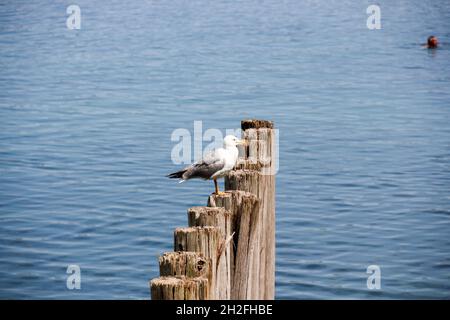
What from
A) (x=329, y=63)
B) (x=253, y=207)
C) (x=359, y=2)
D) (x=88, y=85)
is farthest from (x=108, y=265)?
(x=359, y=2)

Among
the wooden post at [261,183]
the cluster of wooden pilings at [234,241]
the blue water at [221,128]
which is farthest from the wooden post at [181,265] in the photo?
the blue water at [221,128]

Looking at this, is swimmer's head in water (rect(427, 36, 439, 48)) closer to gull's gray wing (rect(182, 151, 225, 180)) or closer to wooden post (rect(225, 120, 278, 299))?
gull's gray wing (rect(182, 151, 225, 180))

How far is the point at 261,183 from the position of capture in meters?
8.03

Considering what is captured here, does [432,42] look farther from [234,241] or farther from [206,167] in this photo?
[234,241]

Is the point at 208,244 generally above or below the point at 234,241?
above

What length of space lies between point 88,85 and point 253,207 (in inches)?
813

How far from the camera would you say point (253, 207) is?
25.1 feet

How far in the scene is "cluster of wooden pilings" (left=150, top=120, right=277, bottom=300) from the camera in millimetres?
6020

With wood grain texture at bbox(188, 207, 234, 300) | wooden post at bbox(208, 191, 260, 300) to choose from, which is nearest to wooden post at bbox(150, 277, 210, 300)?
wood grain texture at bbox(188, 207, 234, 300)

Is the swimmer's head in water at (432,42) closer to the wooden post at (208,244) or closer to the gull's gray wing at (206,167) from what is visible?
A: the gull's gray wing at (206,167)

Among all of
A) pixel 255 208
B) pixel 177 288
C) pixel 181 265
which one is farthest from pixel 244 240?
pixel 177 288

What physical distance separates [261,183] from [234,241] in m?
0.62

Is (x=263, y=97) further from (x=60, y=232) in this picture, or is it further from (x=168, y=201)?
(x=60, y=232)

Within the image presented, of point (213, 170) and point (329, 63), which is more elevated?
point (329, 63)
